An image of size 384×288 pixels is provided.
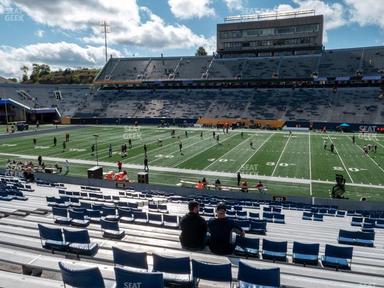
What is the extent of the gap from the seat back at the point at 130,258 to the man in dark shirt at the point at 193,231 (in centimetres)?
127

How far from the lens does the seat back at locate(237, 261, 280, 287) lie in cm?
469

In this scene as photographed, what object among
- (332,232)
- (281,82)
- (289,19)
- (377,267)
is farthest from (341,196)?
(289,19)

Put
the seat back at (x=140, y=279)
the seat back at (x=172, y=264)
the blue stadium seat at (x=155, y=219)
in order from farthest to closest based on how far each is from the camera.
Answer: the blue stadium seat at (x=155, y=219), the seat back at (x=172, y=264), the seat back at (x=140, y=279)

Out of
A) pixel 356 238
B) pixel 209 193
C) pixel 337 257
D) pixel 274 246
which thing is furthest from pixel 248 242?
pixel 209 193

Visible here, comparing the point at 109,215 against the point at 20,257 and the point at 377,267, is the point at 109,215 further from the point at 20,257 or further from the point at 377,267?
the point at 377,267

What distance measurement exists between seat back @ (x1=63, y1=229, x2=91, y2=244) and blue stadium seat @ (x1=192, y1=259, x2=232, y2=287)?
2.51 m

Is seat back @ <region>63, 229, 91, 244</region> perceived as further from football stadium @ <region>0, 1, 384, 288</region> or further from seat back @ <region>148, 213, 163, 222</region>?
seat back @ <region>148, 213, 163, 222</region>

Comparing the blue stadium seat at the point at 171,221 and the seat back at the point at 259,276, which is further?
the blue stadium seat at the point at 171,221

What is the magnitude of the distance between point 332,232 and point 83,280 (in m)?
8.88

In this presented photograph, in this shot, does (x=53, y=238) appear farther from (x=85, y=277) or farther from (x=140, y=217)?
(x=140, y=217)

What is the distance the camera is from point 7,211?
393 inches

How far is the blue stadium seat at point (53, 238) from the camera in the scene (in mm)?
6484

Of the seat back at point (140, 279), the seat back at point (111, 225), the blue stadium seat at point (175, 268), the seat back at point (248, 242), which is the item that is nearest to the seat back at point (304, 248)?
the seat back at point (248, 242)

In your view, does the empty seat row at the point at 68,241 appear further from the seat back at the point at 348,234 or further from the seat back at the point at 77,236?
the seat back at the point at 348,234
